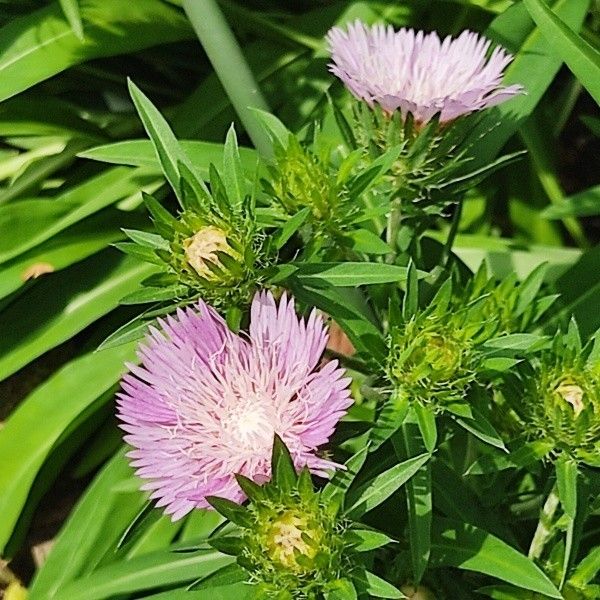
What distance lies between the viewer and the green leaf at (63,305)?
1276 mm

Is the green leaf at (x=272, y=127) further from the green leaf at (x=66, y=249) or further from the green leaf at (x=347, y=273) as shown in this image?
the green leaf at (x=66, y=249)

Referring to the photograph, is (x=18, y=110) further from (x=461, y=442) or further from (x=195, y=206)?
(x=461, y=442)

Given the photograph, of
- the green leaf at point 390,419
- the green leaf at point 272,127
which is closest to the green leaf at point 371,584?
the green leaf at point 390,419

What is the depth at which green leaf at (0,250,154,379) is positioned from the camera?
1276mm

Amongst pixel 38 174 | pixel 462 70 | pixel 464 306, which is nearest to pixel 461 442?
pixel 464 306

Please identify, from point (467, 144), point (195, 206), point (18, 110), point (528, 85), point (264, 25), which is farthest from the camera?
point (264, 25)

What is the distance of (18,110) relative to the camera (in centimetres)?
132

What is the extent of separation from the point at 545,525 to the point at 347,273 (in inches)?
12.8

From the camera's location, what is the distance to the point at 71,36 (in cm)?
129

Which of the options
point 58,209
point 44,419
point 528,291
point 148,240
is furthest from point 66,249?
point 528,291

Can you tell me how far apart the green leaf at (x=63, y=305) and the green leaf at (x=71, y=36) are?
0.89 feet

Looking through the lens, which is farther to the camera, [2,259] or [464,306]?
[2,259]

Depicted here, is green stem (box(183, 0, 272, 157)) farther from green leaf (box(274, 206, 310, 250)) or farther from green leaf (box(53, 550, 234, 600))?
green leaf (box(53, 550, 234, 600))

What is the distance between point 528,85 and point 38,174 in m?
0.69
